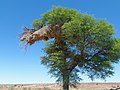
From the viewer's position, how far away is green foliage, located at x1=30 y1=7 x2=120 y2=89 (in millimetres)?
35656

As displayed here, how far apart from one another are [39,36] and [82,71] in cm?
593

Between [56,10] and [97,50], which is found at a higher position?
[56,10]

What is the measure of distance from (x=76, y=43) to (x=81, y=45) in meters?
0.61

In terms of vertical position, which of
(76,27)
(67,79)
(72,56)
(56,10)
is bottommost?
(67,79)

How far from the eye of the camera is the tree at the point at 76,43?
3572 centimetres

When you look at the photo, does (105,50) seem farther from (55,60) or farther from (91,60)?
(55,60)

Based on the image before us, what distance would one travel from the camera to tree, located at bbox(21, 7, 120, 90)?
117 ft

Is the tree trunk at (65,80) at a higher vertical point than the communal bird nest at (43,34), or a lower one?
lower

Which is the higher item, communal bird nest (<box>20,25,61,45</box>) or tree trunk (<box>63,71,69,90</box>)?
communal bird nest (<box>20,25,61,45</box>)

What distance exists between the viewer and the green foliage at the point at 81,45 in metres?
35.7

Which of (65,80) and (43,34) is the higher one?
(43,34)

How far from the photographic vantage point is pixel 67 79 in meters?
36.9

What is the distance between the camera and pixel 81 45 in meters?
35.7

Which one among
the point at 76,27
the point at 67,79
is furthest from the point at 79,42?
the point at 67,79
